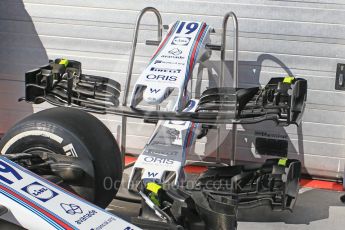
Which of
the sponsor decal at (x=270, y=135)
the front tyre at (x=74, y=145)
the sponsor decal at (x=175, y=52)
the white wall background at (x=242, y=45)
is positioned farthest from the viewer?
the sponsor decal at (x=270, y=135)

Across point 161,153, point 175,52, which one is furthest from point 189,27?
point 161,153

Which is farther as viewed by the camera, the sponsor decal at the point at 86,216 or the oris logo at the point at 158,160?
the oris logo at the point at 158,160

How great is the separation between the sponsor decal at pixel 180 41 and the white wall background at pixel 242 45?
0.78m

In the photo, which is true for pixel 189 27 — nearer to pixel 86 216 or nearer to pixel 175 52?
pixel 175 52

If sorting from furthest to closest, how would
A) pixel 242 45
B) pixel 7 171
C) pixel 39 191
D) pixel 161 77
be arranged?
pixel 242 45 < pixel 161 77 < pixel 7 171 < pixel 39 191

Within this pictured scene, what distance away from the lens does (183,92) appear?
426 centimetres

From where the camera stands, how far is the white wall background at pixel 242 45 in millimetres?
5371

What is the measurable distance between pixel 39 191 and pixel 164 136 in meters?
1.77

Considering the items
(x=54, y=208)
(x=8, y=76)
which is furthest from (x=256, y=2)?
(x=54, y=208)

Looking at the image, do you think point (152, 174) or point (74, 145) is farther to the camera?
point (152, 174)

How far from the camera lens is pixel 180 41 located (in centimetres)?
474

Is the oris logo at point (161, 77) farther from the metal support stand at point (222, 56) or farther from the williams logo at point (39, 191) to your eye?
the williams logo at point (39, 191)

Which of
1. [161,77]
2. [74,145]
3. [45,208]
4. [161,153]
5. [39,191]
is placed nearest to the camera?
[45,208]

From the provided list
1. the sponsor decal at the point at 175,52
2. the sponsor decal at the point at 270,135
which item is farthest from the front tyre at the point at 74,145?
the sponsor decal at the point at 270,135
